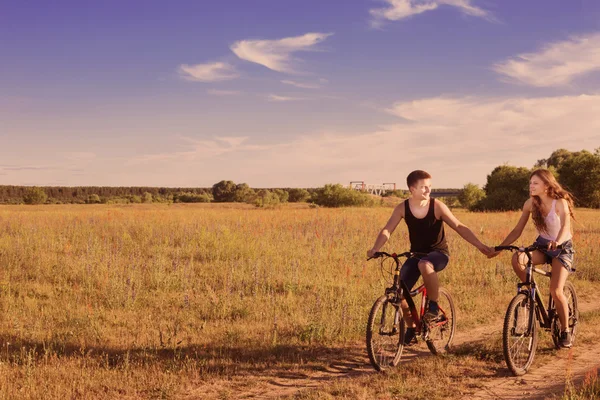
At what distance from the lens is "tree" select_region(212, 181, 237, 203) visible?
87.8 meters

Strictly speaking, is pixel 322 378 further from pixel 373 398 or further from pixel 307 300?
pixel 307 300

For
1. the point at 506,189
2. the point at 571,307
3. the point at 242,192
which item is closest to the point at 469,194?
the point at 506,189

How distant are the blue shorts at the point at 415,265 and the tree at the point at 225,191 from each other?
80390mm

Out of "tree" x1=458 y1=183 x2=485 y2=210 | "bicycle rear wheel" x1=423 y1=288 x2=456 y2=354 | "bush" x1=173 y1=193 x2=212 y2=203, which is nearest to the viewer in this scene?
"bicycle rear wheel" x1=423 y1=288 x2=456 y2=354

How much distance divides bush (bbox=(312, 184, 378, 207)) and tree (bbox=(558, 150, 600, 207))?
19.2 metres

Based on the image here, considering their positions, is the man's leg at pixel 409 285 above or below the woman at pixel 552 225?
below

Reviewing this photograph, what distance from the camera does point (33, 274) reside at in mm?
11258

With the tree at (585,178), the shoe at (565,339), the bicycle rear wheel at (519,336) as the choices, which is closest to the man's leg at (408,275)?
the bicycle rear wheel at (519,336)

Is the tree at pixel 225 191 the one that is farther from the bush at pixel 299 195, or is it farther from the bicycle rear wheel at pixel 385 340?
the bicycle rear wheel at pixel 385 340

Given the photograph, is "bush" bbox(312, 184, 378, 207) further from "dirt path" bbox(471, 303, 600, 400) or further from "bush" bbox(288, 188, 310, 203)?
"dirt path" bbox(471, 303, 600, 400)

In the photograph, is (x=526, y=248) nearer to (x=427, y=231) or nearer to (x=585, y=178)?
(x=427, y=231)

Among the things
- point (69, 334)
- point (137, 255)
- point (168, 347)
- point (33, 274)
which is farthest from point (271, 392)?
point (137, 255)

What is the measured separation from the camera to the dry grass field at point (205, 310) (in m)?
5.81

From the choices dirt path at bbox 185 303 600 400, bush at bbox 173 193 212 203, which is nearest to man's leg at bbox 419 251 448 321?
dirt path at bbox 185 303 600 400
